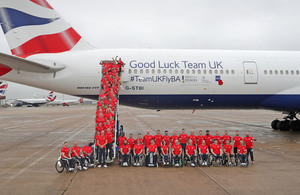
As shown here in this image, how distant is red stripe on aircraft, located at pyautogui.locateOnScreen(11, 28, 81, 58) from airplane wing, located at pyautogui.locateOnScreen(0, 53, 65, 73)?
1396 millimetres

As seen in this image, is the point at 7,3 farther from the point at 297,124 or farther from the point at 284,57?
the point at 297,124

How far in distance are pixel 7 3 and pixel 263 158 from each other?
1484 cm

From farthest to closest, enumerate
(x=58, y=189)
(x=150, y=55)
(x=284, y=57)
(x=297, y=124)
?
(x=297, y=124) → (x=284, y=57) → (x=150, y=55) → (x=58, y=189)

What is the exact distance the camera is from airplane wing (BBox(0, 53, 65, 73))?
10.4m

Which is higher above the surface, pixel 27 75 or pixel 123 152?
pixel 27 75

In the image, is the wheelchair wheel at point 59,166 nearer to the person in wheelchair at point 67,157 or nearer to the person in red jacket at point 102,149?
the person in wheelchair at point 67,157

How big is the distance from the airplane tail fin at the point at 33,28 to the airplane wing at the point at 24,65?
1.42m

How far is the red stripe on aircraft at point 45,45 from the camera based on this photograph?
1340 centimetres

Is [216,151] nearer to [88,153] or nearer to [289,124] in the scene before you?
[88,153]

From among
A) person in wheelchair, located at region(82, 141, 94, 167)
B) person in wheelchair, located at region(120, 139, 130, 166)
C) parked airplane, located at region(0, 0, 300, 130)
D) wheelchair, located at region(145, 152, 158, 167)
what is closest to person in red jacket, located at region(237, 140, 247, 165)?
wheelchair, located at region(145, 152, 158, 167)

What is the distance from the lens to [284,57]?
15.0 m

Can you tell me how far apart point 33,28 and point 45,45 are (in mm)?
1105

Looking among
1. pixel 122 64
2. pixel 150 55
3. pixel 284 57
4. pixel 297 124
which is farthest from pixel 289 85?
pixel 122 64

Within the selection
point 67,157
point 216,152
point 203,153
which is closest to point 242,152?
point 216,152
